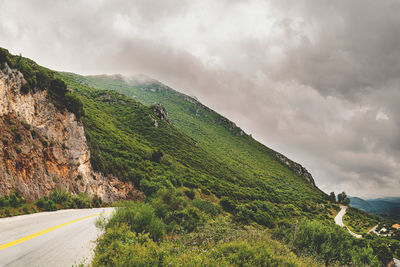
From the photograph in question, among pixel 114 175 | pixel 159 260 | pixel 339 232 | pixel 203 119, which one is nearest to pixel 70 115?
pixel 114 175

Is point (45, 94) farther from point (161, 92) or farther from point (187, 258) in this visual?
point (161, 92)

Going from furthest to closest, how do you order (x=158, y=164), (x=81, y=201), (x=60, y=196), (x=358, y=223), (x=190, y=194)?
(x=358, y=223) → (x=158, y=164) → (x=190, y=194) → (x=81, y=201) → (x=60, y=196)

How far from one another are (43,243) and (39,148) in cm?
1308

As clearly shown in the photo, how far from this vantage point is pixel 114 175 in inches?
1037

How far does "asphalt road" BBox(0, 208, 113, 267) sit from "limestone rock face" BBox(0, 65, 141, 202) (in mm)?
5517

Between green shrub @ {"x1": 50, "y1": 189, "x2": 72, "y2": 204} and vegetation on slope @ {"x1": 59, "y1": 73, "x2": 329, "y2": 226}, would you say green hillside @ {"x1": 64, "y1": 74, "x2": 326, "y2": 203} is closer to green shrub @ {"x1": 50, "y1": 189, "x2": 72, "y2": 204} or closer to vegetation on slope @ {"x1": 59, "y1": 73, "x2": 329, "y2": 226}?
vegetation on slope @ {"x1": 59, "y1": 73, "x2": 329, "y2": 226}

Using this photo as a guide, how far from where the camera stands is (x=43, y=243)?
22.0 ft

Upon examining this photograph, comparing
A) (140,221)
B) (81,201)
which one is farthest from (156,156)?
(140,221)

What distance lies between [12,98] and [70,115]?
25.5 ft

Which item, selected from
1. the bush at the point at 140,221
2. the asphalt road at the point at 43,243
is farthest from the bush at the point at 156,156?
the bush at the point at 140,221

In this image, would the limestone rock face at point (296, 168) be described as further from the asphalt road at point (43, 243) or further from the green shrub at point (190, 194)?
the asphalt road at point (43, 243)

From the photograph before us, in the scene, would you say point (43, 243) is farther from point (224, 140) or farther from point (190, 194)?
point (224, 140)

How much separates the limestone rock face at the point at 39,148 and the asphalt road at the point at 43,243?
5517 mm

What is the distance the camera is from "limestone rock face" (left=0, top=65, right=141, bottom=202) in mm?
13188
